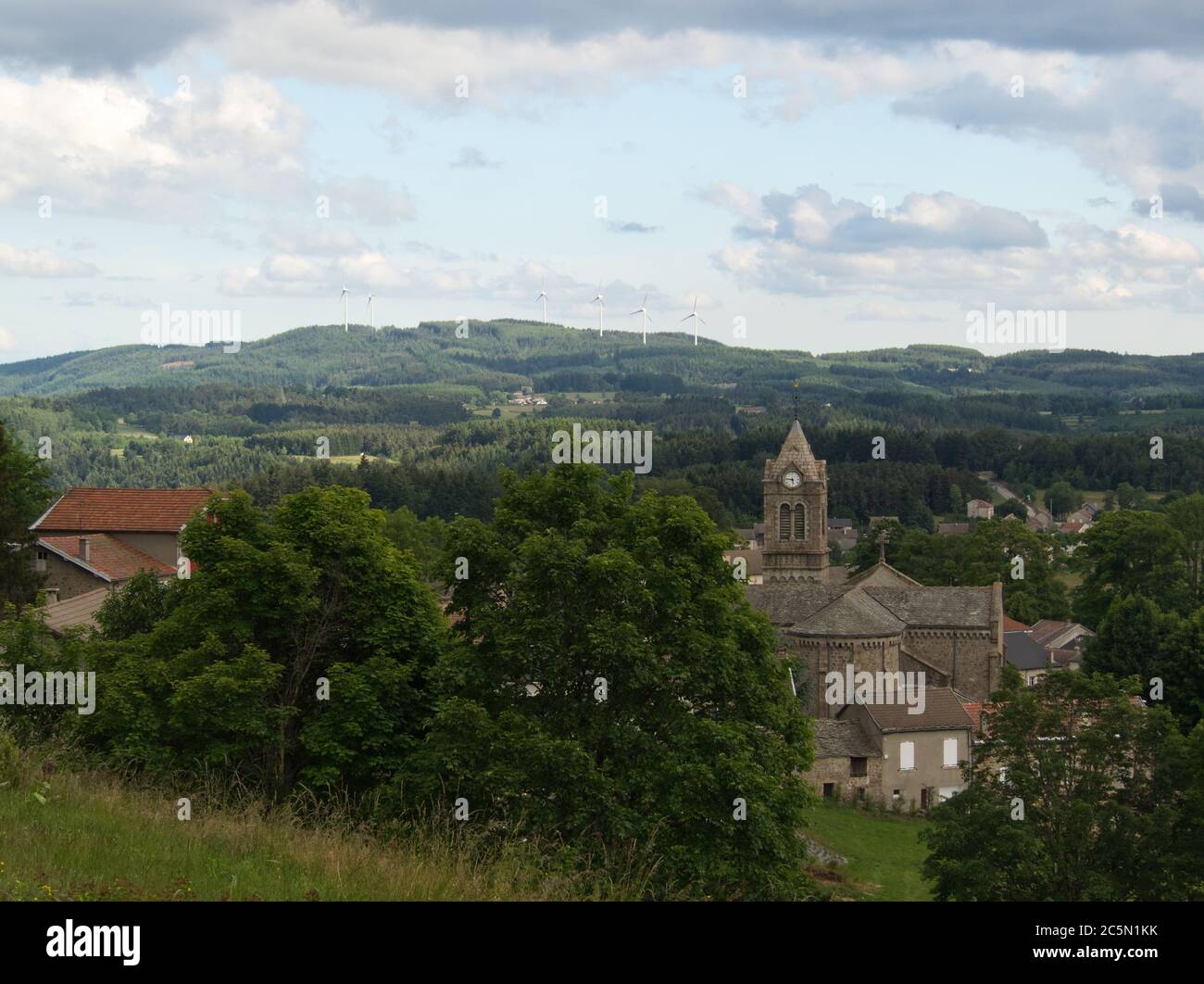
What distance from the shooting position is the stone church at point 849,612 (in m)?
61.3

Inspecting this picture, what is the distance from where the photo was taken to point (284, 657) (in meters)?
28.1

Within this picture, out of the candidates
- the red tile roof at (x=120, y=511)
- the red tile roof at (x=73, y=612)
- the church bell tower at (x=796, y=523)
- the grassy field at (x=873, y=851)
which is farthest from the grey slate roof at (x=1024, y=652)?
the red tile roof at (x=73, y=612)

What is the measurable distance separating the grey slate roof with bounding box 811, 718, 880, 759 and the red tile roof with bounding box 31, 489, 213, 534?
26.8 metres

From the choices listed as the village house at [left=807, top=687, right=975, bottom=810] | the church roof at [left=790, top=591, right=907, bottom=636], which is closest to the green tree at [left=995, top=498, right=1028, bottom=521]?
the church roof at [left=790, top=591, right=907, bottom=636]

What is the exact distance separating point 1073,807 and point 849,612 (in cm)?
2874

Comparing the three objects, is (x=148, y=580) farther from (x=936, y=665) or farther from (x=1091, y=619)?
(x=1091, y=619)

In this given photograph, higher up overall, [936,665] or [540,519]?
[540,519]

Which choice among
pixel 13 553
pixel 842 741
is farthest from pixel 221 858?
pixel 842 741

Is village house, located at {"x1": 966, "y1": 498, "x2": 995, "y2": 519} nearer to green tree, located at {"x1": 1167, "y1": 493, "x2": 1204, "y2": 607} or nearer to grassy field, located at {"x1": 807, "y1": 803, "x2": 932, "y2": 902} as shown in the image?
green tree, located at {"x1": 1167, "y1": 493, "x2": 1204, "y2": 607}

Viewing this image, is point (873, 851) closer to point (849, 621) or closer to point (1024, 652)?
point (849, 621)

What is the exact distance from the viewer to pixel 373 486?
162625 mm

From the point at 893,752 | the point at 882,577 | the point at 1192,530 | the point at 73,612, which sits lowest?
the point at 893,752
